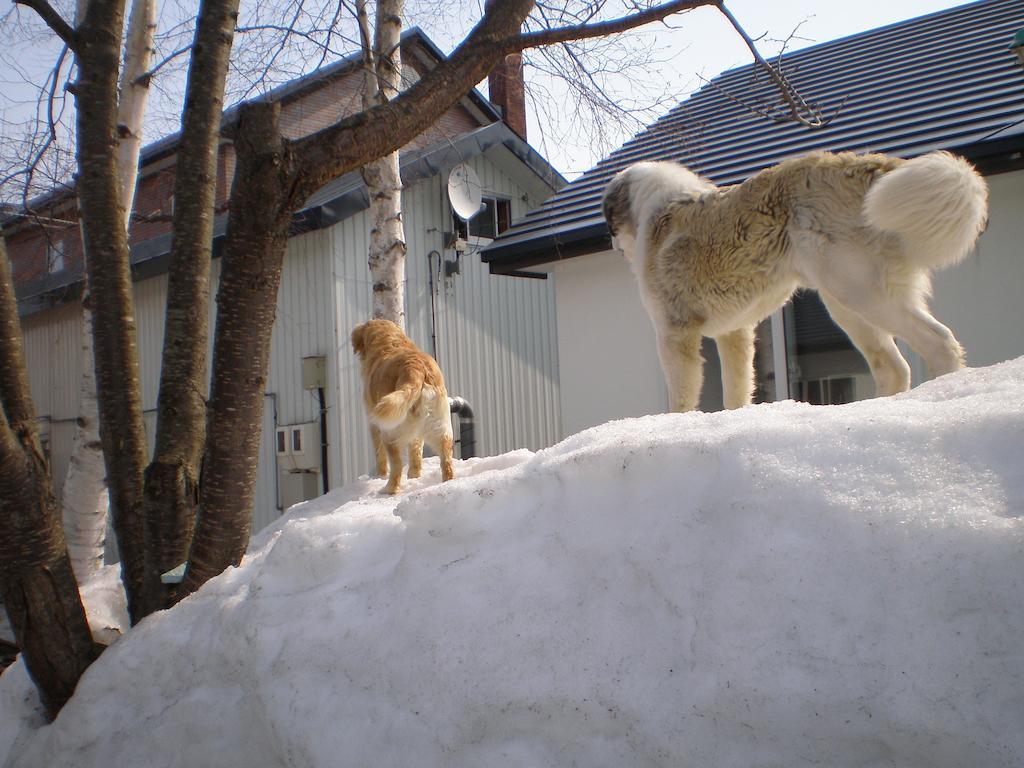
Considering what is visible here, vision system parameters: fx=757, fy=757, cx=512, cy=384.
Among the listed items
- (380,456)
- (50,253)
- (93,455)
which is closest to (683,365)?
(380,456)

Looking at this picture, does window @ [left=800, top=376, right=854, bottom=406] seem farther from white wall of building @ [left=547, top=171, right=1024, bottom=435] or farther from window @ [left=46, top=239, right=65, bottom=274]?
window @ [left=46, top=239, right=65, bottom=274]

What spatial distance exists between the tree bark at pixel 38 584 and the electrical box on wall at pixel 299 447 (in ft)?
23.8

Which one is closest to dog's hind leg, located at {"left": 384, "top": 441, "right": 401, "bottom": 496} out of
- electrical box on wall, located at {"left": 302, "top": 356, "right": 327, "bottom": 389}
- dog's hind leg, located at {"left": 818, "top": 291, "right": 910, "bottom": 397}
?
dog's hind leg, located at {"left": 818, "top": 291, "right": 910, "bottom": 397}

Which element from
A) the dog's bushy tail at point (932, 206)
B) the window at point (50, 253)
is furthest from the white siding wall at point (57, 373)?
the dog's bushy tail at point (932, 206)

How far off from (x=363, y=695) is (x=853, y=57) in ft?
38.3

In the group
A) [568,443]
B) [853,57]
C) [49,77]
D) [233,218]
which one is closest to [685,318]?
[568,443]

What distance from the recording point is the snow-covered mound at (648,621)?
1.77 m

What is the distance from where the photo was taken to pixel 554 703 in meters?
2.00

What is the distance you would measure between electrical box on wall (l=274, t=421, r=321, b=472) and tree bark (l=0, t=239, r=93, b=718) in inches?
285

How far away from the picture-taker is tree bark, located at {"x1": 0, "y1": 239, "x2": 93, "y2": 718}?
305 centimetres

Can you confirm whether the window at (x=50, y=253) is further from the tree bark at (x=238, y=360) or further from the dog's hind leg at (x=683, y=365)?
the dog's hind leg at (x=683, y=365)

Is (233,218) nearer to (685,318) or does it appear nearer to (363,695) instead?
(363,695)

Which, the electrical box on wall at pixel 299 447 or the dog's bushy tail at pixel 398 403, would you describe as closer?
the dog's bushy tail at pixel 398 403

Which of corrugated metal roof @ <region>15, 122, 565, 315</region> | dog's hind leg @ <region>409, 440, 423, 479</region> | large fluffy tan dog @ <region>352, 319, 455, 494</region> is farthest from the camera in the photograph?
corrugated metal roof @ <region>15, 122, 565, 315</region>
